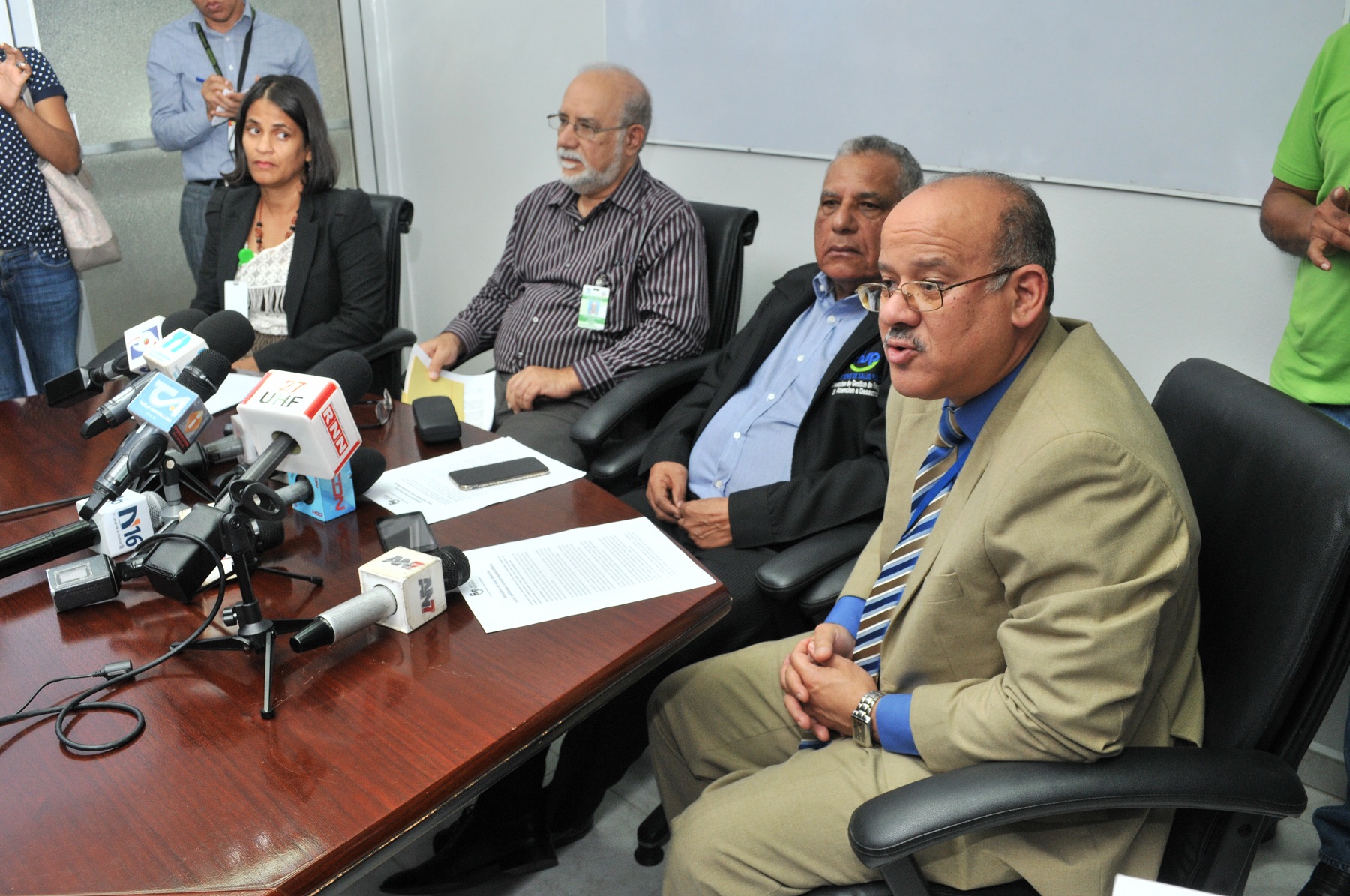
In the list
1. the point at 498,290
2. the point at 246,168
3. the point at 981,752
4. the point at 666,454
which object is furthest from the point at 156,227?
the point at 981,752

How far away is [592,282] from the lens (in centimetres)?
264

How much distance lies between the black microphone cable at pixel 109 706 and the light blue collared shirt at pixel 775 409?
1.15 meters

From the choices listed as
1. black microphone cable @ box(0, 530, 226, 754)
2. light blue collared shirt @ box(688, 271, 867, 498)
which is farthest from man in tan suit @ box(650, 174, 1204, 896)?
black microphone cable @ box(0, 530, 226, 754)

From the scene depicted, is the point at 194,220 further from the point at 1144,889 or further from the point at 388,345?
the point at 1144,889

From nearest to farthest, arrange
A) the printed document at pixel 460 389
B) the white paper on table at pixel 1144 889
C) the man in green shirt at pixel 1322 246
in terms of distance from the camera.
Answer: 1. the white paper on table at pixel 1144 889
2. the man in green shirt at pixel 1322 246
3. the printed document at pixel 460 389

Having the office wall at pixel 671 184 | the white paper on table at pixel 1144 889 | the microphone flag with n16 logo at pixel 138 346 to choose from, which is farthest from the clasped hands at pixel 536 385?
the white paper on table at pixel 1144 889

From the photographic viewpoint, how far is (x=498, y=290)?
9.69 ft

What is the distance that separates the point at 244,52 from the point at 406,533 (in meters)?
2.89

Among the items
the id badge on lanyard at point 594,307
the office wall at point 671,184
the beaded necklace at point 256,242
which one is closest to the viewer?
the office wall at point 671,184

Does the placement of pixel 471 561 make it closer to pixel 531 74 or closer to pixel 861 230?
pixel 861 230

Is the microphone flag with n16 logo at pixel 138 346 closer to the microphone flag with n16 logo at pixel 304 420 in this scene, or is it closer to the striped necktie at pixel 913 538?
the microphone flag with n16 logo at pixel 304 420

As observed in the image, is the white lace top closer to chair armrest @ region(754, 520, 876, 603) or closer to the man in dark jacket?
the man in dark jacket

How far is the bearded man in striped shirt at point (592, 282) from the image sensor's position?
252cm

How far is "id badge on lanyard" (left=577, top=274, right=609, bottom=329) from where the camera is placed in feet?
8.50
